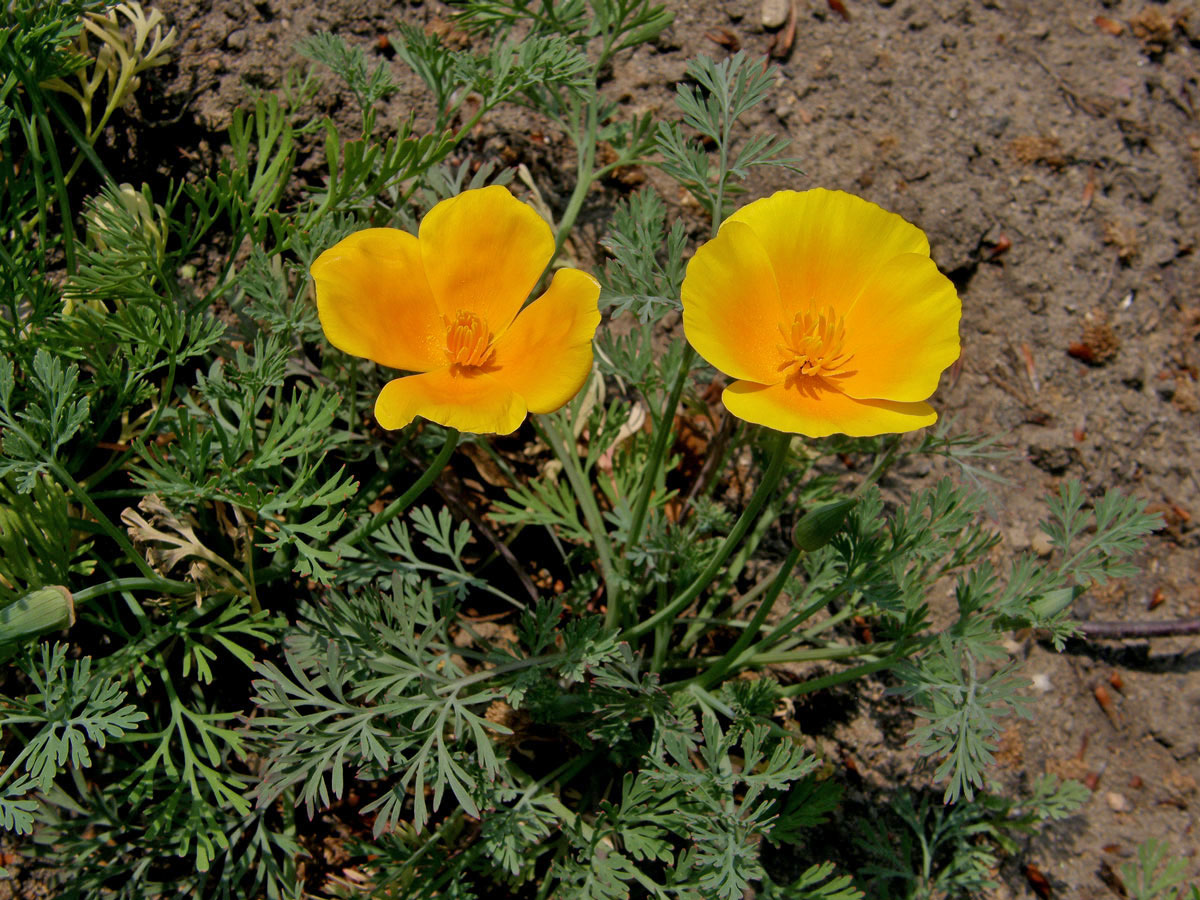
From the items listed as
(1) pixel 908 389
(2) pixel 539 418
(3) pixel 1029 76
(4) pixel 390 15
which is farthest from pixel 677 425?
(3) pixel 1029 76

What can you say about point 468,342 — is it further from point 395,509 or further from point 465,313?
point 395,509

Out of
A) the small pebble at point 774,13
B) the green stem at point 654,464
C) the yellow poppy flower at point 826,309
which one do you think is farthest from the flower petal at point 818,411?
the small pebble at point 774,13

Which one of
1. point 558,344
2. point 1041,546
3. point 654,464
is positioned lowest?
point 1041,546

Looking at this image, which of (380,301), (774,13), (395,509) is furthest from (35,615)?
(774,13)

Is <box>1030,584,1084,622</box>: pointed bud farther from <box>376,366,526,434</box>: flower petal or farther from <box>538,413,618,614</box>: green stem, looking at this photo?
<box>376,366,526,434</box>: flower petal

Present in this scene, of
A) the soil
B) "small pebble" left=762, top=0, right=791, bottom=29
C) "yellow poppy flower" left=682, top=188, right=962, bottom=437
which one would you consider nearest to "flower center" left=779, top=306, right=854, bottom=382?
"yellow poppy flower" left=682, top=188, right=962, bottom=437
